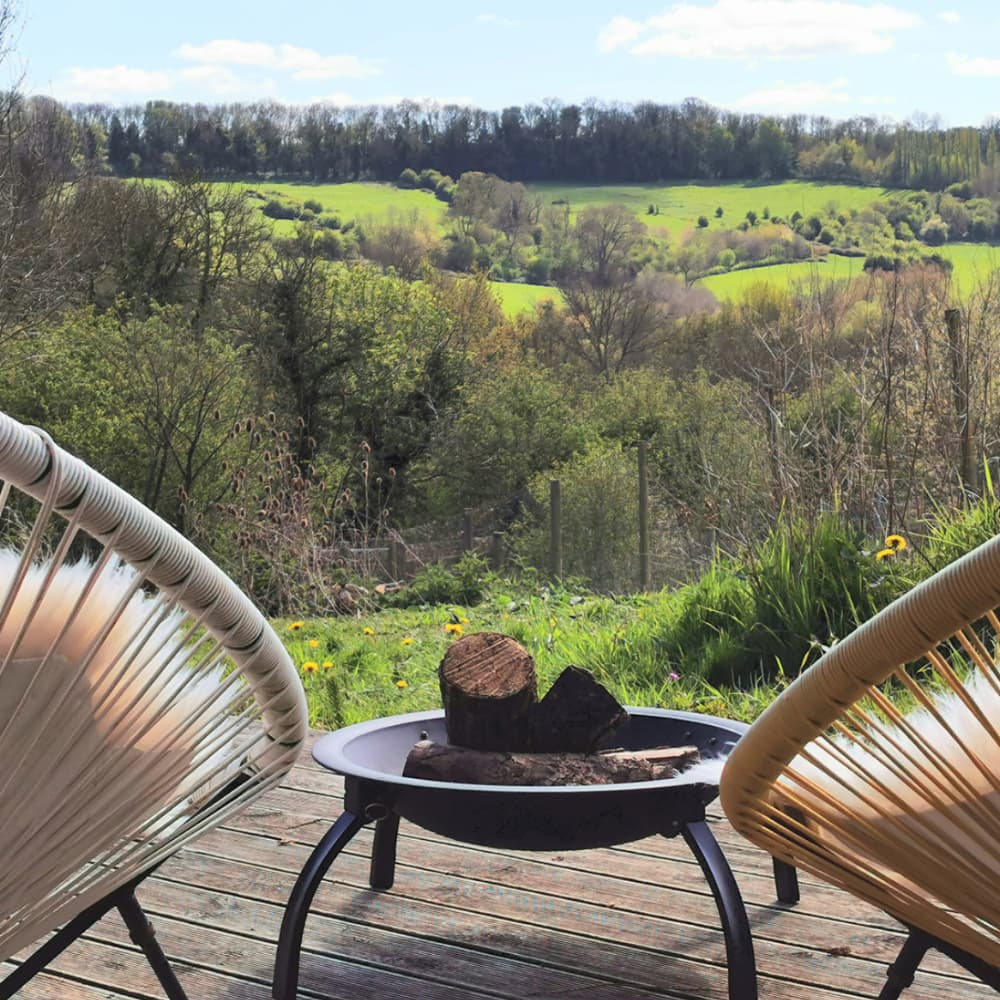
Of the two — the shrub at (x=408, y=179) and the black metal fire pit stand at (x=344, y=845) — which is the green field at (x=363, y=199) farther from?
the black metal fire pit stand at (x=344, y=845)

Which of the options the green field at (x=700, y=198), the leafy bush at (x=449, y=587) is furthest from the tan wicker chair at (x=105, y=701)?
the green field at (x=700, y=198)

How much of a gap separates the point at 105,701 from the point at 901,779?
2.35 ft

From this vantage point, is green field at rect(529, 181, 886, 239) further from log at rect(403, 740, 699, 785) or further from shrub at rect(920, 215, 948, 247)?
log at rect(403, 740, 699, 785)

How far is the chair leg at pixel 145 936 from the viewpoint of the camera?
129 cm

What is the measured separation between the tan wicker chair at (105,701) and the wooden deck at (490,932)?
14.0 inches

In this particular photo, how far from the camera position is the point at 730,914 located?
4.44ft

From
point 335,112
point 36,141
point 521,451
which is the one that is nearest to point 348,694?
point 36,141

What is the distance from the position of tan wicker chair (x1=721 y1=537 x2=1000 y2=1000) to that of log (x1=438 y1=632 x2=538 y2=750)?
19.5 inches

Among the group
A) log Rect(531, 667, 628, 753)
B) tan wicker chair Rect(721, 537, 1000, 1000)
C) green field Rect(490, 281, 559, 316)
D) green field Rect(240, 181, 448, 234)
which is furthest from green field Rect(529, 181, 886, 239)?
tan wicker chair Rect(721, 537, 1000, 1000)

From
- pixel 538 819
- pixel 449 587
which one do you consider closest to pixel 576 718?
pixel 538 819

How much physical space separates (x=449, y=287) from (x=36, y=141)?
559 inches

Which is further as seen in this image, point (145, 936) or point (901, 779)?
point (145, 936)

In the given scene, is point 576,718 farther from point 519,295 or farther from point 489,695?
point 519,295

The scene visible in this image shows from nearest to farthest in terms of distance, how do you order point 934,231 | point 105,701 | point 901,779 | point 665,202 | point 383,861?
point 901,779 < point 105,701 < point 383,861 < point 934,231 < point 665,202
